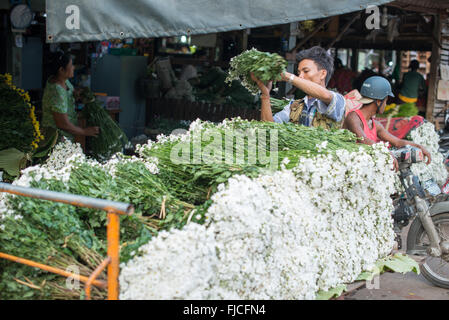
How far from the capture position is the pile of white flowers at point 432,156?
297 inches

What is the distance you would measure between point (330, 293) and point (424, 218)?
169 cm

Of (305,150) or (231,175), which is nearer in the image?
(231,175)

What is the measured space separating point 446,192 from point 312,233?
98.4 inches

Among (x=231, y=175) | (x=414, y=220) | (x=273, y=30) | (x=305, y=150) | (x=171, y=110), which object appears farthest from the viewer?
(x=273, y=30)

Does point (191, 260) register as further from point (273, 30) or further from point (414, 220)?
point (273, 30)

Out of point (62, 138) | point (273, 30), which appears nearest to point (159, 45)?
point (273, 30)

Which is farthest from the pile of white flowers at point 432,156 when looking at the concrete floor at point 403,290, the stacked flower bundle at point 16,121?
the stacked flower bundle at point 16,121

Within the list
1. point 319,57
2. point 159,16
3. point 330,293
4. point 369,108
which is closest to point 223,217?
point 330,293

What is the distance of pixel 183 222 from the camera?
2.66 metres

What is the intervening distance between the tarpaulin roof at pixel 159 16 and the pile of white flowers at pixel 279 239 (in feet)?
3.91

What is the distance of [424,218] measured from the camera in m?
4.42

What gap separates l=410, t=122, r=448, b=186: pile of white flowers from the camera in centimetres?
754

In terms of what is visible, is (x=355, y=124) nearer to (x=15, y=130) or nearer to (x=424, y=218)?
(x=424, y=218)

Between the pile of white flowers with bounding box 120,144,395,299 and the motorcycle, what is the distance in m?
0.88
